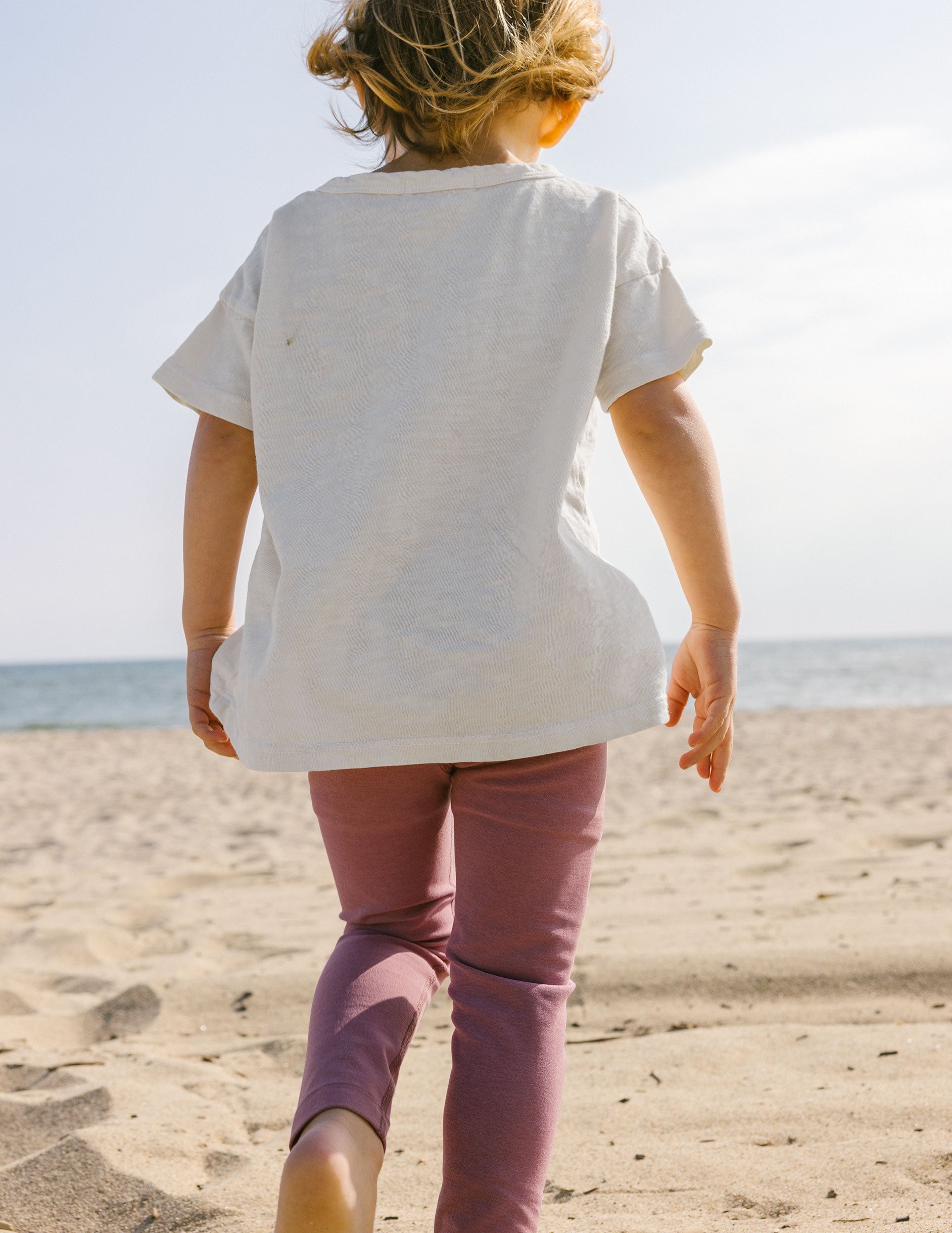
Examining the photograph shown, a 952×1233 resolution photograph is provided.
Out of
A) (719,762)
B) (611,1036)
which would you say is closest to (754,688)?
(611,1036)

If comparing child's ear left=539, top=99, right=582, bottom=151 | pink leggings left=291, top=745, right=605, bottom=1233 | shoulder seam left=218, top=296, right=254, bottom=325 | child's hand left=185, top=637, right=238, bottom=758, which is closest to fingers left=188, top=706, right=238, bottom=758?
child's hand left=185, top=637, right=238, bottom=758

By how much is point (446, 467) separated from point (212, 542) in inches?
16.9

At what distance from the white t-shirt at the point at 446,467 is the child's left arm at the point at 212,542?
0.11m

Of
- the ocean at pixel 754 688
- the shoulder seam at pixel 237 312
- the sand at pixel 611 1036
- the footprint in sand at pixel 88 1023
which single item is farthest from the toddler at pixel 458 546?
the ocean at pixel 754 688

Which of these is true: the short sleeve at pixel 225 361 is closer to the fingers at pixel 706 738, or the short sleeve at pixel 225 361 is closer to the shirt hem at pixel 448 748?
the shirt hem at pixel 448 748

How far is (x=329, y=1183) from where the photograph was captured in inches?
39.8

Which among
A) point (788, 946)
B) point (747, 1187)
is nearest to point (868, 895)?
point (788, 946)

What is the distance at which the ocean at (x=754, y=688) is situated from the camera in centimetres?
1869

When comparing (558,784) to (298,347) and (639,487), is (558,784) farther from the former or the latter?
(298,347)

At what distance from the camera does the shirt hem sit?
1.16 meters

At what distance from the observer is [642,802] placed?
5.73 meters

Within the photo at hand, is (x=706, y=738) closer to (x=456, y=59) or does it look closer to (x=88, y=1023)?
(x=456, y=59)

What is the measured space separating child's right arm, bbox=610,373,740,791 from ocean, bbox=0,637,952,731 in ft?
45.3

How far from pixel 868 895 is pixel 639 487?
2.21 m
